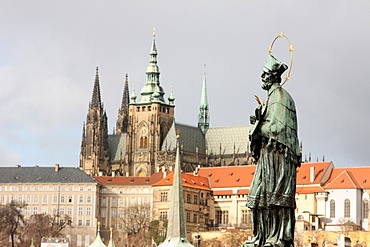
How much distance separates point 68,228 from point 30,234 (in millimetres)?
11958

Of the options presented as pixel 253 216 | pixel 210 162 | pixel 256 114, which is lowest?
pixel 253 216

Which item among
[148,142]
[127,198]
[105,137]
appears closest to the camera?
[127,198]

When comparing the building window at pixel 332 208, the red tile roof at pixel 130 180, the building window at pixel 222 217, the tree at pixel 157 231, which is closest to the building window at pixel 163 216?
the tree at pixel 157 231

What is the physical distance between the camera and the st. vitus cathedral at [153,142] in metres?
148

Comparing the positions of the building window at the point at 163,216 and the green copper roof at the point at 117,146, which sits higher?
the green copper roof at the point at 117,146

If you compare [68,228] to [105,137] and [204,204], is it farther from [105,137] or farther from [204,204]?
[105,137]

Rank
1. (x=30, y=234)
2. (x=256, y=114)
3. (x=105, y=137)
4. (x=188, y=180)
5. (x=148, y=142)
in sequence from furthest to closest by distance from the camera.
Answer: (x=105, y=137), (x=148, y=142), (x=188, y=180), (x=30, y=234), (x=256, y=114)

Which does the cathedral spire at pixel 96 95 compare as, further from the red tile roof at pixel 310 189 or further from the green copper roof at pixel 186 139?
the red tile roof at pixel 310 189

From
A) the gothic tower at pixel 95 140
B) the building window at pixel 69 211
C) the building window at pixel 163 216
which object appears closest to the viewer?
the building window at pixel 163 216

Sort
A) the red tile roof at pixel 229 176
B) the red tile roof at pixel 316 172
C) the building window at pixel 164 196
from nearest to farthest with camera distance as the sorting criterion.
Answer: the red tile roof at pixel 316 172 < the building window at pixel 164 196 < the red tile roof at pixel 229 176

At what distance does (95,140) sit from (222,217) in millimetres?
38704

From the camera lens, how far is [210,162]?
152m

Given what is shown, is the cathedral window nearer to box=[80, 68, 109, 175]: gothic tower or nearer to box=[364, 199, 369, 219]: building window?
box=[80, 68, 109, 175]: gothic tower

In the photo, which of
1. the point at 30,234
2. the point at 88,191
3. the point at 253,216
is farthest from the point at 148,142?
the point at 253,216
